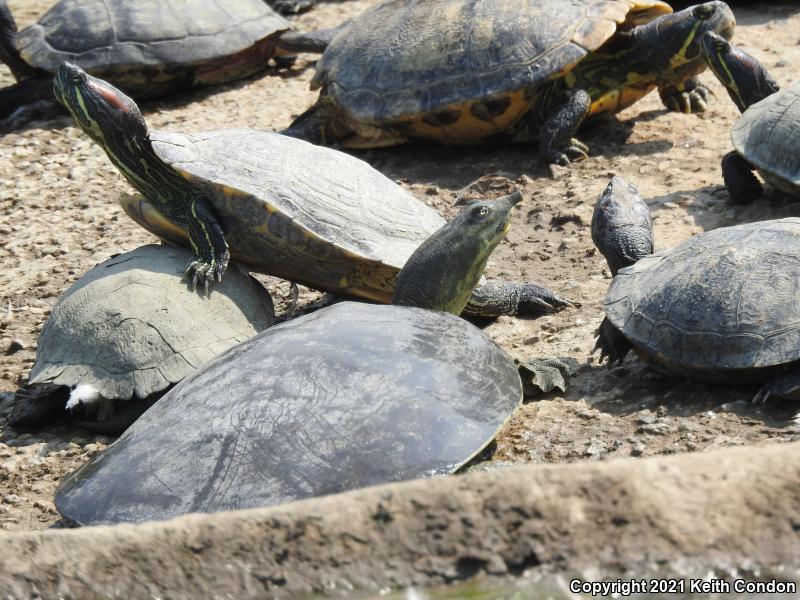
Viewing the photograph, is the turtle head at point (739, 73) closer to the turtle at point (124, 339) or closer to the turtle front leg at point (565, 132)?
the turtle front leg at point (565, 132)

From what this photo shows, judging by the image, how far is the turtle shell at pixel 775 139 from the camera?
261 inches

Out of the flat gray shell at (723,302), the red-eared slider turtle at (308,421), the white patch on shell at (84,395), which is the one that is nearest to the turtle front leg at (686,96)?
the flat gray shell at (723,302)

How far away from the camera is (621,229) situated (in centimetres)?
579

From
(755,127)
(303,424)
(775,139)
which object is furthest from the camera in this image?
(755,127)

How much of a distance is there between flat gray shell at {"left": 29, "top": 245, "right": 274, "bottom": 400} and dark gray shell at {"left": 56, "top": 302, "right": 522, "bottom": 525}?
763 millimetres

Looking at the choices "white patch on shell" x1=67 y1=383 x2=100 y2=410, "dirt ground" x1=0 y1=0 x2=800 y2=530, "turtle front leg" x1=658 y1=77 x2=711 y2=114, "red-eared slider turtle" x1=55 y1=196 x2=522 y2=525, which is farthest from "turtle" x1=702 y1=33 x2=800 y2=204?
"white patch on shell" x1=67 y1=383 x2=100 y2=410

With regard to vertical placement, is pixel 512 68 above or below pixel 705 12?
below

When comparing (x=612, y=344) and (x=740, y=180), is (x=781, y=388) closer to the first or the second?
(x=612, y=344)

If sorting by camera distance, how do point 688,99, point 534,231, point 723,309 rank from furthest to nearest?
1. point 688,99
2. point 534,231
3. point 723,309

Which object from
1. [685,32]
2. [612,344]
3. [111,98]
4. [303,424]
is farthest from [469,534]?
[685,32]

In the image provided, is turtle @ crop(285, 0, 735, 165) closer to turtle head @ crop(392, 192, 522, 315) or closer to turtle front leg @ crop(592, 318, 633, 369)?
turtle head @ crop(392, 192, 522, 315)

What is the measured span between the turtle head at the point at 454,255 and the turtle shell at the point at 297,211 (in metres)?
0.51

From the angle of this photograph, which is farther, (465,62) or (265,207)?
(465,62)

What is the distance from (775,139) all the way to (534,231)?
5.27 ft
